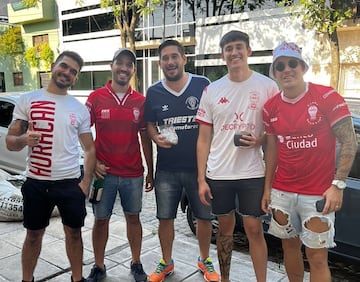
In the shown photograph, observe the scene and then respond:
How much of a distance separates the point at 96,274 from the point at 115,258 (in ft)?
1.47

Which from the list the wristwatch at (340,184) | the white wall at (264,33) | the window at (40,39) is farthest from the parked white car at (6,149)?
the window at (40,39)

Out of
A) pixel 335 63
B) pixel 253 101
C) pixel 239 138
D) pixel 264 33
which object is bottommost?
pixel 239 138

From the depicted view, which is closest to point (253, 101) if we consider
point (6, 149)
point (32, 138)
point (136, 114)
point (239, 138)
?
point (239, 138)

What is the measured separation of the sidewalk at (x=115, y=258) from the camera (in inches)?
135

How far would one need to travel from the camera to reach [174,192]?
326 cm

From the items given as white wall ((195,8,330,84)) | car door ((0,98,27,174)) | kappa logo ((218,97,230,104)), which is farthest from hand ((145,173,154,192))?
white wall ((195,8,330,84))

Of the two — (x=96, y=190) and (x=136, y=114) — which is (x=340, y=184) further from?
(x=96, y=190)

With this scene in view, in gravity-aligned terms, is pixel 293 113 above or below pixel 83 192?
above

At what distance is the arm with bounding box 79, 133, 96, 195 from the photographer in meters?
2.93

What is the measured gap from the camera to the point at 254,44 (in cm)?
1616

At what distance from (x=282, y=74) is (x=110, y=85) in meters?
1.47

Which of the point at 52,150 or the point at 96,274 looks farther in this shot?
the point at 96,274

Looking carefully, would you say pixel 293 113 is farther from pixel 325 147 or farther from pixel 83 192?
pixel 83 192

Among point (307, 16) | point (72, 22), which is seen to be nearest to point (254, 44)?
point (307, 16)
